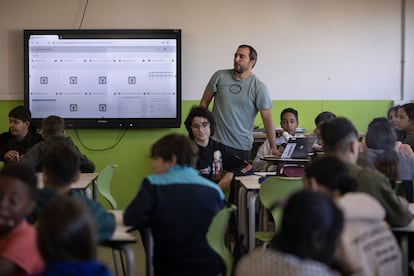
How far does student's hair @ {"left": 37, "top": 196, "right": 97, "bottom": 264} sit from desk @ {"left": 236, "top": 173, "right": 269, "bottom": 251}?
230 centimetres

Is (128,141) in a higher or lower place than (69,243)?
higher

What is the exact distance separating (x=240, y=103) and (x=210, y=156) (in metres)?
1.01

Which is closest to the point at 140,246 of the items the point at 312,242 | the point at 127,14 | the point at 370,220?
the point at 127,14

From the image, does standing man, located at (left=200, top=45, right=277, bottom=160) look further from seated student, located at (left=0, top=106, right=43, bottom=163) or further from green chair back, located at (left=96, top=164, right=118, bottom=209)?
seated student, located at (left=0, top=106, right=43, bottom=163)

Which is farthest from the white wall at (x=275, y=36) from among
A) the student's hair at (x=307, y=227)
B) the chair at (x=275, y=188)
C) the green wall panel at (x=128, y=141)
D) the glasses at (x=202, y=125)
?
the student's hair at (x=307, y=227)

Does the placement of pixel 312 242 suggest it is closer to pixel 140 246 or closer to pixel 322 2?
pixel 140 246

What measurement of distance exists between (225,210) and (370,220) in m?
0.72

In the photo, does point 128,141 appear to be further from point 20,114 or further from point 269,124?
point 269,124

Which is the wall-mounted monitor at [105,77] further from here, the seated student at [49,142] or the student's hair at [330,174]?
the student's hair at [330,174]

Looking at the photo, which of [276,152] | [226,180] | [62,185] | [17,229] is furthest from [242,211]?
[17,229]

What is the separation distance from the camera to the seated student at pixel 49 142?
425 cm

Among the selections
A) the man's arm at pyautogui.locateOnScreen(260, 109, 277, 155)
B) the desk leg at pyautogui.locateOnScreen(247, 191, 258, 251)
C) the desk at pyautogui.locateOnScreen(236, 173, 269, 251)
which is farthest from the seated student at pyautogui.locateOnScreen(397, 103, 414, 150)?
the desk leg at pyautogui.locateOnScreen(247, 191, 258, 251)

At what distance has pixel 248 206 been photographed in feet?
13.2

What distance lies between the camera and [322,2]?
6.46 m
